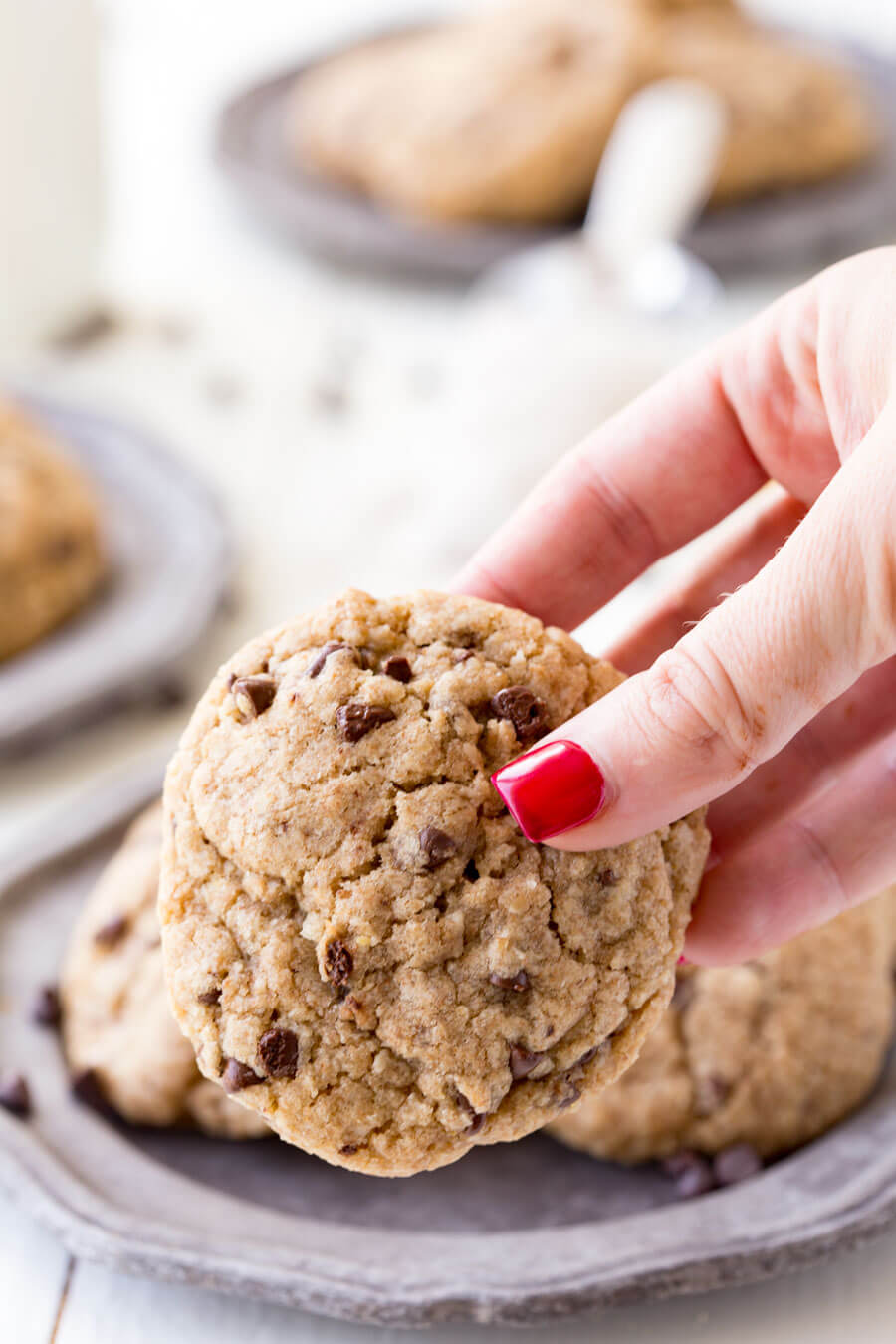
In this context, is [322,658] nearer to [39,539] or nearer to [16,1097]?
[16,1097]

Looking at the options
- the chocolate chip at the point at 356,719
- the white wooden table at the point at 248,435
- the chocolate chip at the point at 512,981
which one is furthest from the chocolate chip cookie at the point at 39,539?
the chocolate chip at the point at 512,981

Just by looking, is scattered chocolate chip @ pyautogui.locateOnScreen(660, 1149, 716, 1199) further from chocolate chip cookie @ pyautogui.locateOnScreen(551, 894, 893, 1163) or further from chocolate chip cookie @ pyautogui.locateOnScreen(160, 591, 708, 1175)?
chocolate chip cookie @ pyautogui.locateOnScreen(160, 591, 708, 1175)

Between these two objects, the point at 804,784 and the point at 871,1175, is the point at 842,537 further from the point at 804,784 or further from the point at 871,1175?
the point at 871,1175

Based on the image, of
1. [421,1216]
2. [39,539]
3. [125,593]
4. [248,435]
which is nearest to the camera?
[421,1216]

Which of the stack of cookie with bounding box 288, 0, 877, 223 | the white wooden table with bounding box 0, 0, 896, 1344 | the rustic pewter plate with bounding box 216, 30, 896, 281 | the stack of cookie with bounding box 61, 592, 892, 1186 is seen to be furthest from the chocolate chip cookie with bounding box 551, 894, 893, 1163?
the stack of cookie with bounding box 288, 0, 877, 223

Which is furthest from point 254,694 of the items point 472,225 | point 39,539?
point 472,225

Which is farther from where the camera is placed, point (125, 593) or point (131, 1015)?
point (125, 593)
